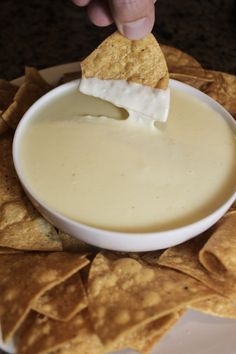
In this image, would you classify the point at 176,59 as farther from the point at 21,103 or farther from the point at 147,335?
the point at 147,335

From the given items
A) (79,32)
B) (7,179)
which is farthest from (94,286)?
(79,32)

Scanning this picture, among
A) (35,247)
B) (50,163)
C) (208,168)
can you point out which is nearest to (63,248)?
(35,247)

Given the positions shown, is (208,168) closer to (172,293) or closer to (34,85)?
(172,293)

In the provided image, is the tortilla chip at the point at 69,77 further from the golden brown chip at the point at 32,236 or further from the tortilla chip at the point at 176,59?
the golden brown chip at the point at 32,236

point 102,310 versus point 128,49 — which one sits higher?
point 128,49

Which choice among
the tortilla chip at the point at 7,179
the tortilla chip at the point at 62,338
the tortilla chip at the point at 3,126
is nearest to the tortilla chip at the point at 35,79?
the tortilla chip at the point at 3,126

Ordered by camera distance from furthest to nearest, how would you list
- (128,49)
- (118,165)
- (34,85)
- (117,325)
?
1. (34,85)
2. (128,49)
3. (118,165)
4. (117,325)
